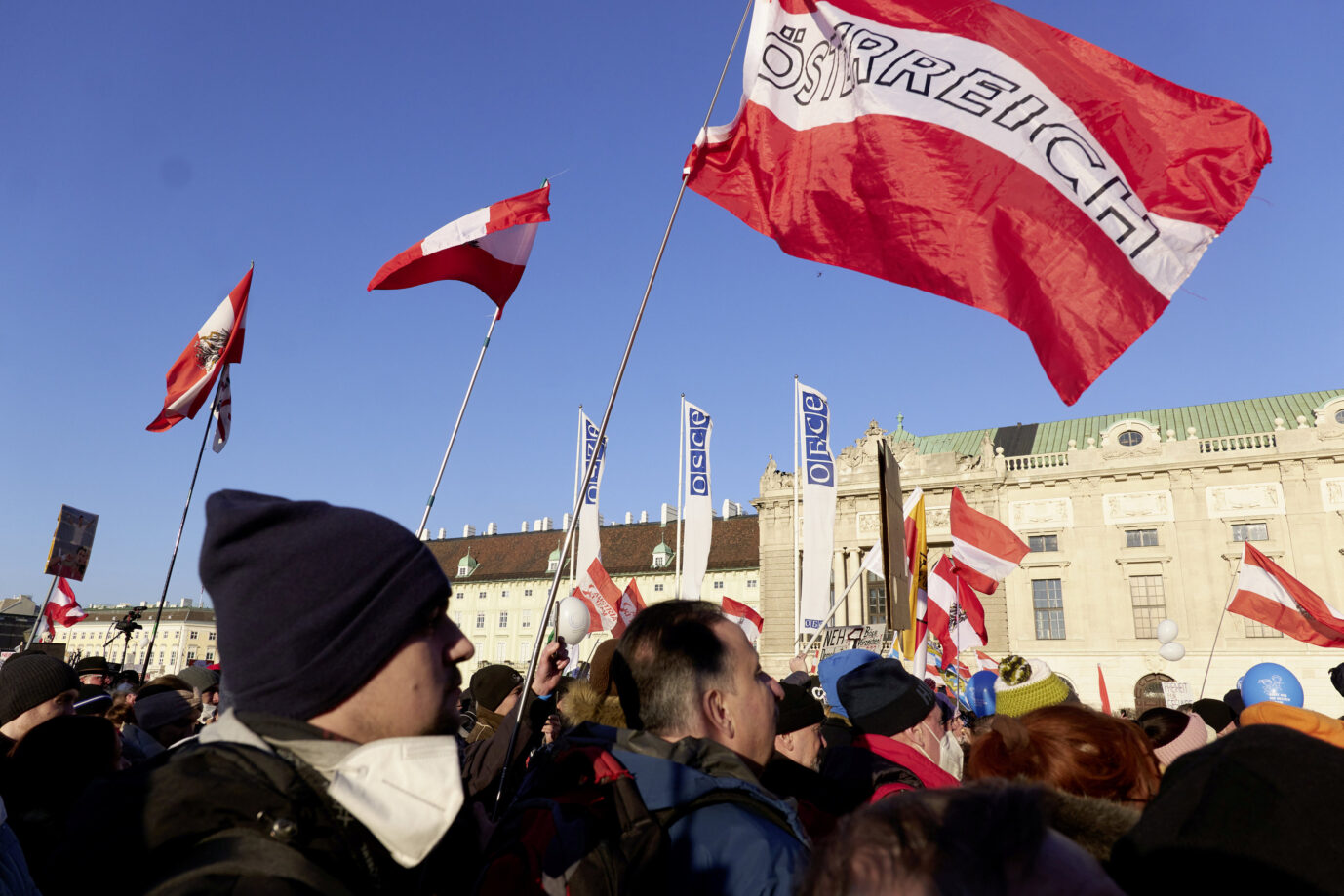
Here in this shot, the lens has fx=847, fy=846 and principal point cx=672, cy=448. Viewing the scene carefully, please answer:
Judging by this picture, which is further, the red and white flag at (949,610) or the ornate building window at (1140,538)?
the ornate building window at (1140,538)

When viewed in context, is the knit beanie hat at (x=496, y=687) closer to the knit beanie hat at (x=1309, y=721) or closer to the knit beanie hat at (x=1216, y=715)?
the knit beanie hat at (x=1309, y=721)

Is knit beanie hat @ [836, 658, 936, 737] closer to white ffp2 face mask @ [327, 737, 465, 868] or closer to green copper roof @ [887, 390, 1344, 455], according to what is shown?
white ffp2 face mask @ [327, 737, 465, 868]

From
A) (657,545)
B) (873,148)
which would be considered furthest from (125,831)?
(657,545)

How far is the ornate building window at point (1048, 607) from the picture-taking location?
130 ft

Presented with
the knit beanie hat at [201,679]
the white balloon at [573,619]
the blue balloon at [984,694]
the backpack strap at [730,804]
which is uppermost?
the white balloon at [573,619]

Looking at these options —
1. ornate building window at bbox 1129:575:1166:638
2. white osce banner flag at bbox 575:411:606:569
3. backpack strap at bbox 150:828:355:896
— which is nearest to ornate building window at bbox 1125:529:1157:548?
ornate building window at bbox 1129:575:1166:638

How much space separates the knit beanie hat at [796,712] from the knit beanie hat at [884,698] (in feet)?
0.54

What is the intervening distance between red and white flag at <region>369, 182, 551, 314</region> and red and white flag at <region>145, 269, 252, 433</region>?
187 inches

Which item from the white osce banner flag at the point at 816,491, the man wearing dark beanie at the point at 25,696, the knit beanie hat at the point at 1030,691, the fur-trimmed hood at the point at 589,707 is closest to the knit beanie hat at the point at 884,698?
the knit beanie hat at the point at 1030,691

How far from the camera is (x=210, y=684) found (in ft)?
31.1

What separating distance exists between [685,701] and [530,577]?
228 feet

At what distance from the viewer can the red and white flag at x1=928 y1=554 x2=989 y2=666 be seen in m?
18.8

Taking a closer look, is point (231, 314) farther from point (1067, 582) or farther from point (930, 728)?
point (1067, 582)

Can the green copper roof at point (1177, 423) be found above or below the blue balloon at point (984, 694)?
above
